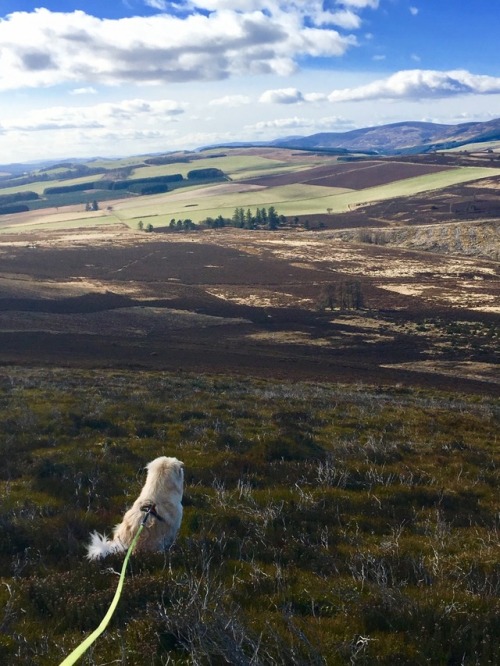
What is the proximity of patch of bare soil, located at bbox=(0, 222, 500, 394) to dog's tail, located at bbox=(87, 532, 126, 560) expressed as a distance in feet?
99.2

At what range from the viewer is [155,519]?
6863mm

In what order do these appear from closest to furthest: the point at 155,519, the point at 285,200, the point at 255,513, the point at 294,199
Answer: the point at 155,519
the point at 255,513
the point at 285,200
the point at 294,199

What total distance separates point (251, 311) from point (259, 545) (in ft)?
203

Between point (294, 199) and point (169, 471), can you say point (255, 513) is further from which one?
point (294, 199)

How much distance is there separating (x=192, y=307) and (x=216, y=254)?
45760 mm

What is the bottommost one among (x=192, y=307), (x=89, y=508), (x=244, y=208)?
(x=192, y=307)

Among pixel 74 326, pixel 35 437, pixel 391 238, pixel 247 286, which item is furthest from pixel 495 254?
pixel 35 437

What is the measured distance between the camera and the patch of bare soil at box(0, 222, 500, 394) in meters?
41.8

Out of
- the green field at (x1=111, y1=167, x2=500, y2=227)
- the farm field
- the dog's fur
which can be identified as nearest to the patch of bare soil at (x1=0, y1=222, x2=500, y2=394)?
the farm field

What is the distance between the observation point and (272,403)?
64.7ft

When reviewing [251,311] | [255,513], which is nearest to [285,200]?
[251,311]

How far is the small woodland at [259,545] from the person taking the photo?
4.70 m

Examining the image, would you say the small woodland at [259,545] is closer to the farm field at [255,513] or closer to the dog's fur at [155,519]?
the farm field at [255,513]

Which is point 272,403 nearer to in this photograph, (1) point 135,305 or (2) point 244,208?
(1) point 135,305
